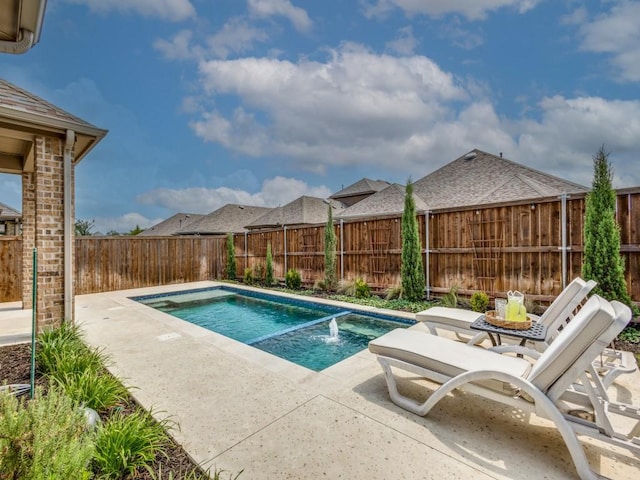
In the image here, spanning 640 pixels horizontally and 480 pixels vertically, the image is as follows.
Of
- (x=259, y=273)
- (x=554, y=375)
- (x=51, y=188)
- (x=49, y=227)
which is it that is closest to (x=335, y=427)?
(x=554, y=375)

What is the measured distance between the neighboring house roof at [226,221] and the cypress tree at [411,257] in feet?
63.8

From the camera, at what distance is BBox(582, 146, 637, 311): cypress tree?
16.7ft

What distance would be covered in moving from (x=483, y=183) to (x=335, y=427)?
1194cm

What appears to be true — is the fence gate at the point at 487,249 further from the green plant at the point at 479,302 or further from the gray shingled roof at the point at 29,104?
the gray shingled roof at the point at 29,104

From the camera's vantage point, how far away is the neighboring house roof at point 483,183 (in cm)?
1008

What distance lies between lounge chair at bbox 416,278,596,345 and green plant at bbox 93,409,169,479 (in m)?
3.65

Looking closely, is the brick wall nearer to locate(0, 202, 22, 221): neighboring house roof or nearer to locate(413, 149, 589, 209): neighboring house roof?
locate(413, 149, 589, 209): neighboring house roof

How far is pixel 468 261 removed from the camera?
7461 millimetres

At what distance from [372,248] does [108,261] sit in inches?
396

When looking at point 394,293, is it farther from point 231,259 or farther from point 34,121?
point 231,259

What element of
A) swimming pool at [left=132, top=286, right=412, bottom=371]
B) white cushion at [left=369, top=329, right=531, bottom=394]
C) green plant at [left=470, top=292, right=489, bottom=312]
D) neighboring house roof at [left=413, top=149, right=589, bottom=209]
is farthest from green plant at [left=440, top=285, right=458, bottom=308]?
white cushion at [left=369, top=329, right=531, bottom=394]

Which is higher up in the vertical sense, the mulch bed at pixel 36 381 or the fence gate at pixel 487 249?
the fence gate at pixel 487 249

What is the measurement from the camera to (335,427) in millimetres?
2627

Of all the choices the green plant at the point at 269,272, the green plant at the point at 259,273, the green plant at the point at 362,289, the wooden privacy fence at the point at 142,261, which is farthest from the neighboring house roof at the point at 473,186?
the wooden privacy fence at the point at 142,261
